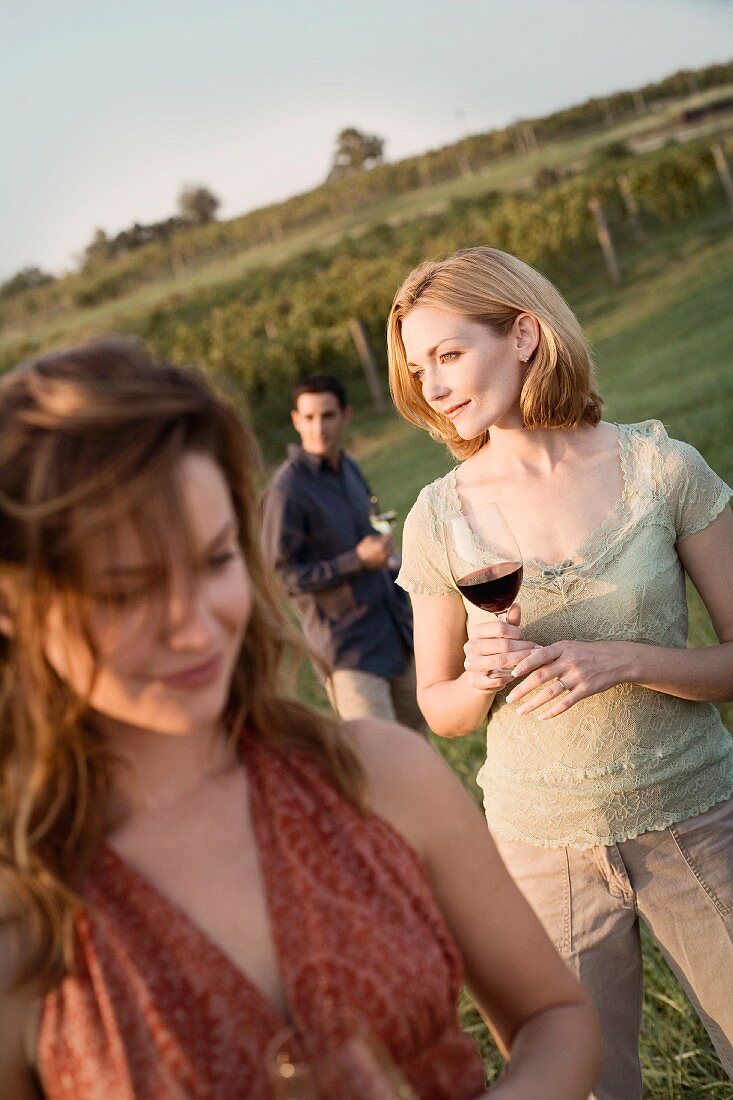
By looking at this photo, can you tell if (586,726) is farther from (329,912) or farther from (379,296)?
(379,296)

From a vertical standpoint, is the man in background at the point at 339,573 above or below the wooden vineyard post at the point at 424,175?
below

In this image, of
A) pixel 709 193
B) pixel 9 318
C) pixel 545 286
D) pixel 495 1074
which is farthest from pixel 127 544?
pixel 9 318

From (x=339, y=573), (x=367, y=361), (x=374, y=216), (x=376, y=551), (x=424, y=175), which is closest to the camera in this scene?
(x=376, y=551)

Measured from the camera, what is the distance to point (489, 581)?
215cm

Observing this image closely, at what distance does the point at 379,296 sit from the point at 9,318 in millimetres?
26287

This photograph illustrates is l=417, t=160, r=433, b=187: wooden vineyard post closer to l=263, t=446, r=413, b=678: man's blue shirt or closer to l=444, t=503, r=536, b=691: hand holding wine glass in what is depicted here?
l=263, t=446, r=413, b=678: man's blue shirt

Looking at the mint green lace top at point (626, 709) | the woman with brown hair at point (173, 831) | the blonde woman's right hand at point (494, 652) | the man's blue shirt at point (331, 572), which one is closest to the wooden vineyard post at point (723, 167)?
the man's blue shirt at point (331, 572)

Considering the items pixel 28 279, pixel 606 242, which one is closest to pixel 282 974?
pixel 606 242

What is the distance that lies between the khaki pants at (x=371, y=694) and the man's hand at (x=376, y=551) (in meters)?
0.52

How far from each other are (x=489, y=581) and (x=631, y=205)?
Result: 3051cm

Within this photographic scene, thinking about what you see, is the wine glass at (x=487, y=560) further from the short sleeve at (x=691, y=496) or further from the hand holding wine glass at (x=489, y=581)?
the short sleeve at (x=691, y=496)

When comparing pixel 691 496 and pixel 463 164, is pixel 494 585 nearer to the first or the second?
pixel 691 496

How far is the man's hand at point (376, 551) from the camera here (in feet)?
16.3

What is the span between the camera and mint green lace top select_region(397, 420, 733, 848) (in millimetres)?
2223
